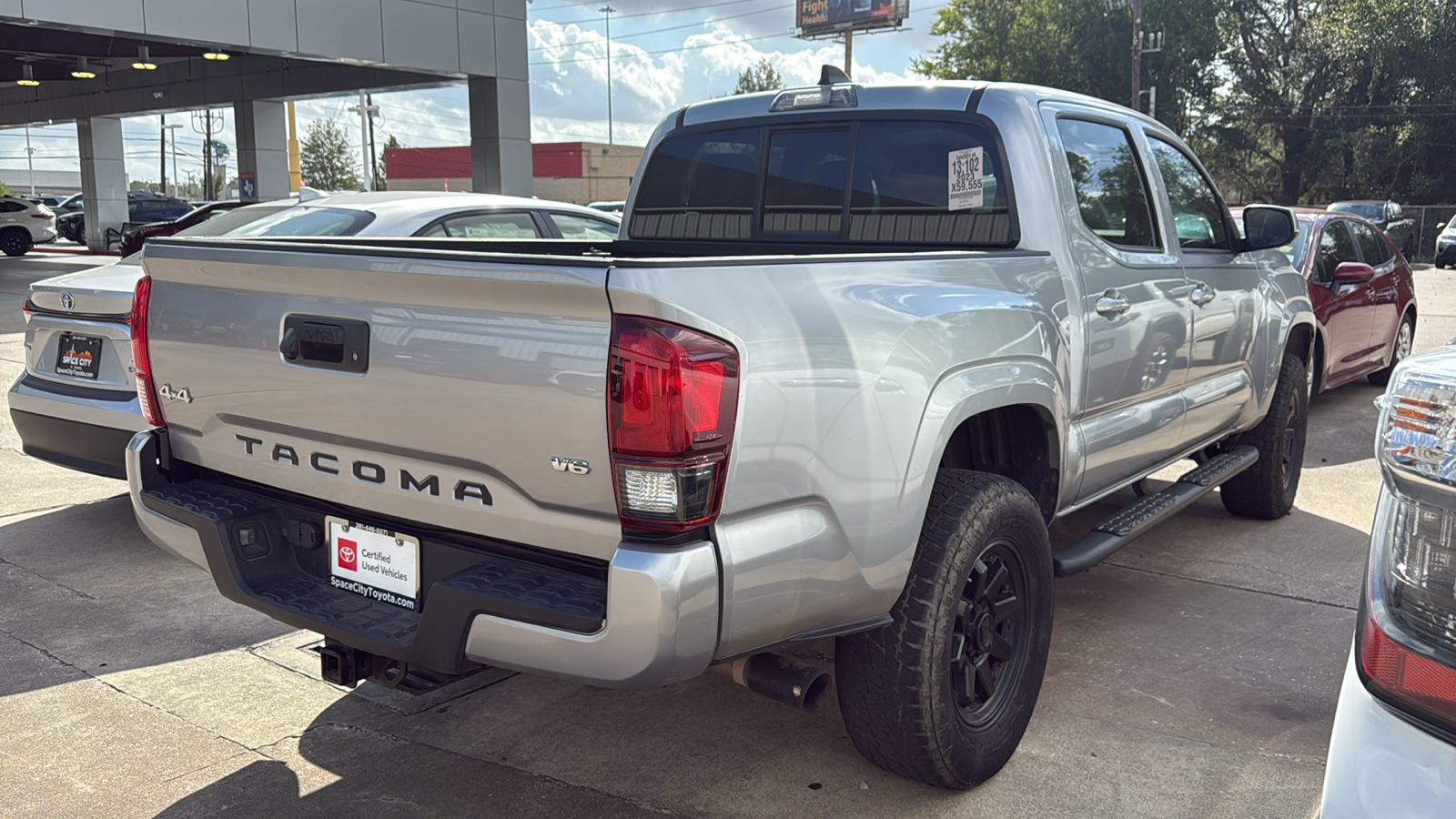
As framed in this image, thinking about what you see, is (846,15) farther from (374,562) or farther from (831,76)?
(374,562)

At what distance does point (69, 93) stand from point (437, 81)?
15017mm

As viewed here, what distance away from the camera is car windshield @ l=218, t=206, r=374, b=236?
21.5ft

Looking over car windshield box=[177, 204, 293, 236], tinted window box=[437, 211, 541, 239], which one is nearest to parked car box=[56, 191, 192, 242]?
car windshield box=[177, 204, 293, 236]

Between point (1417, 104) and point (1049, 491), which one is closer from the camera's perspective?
point (1049, 491)

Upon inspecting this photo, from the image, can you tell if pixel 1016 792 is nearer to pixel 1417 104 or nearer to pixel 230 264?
pixel 230 264

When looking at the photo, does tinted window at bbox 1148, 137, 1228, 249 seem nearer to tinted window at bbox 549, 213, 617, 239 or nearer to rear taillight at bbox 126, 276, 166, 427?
tinted window at bbox 549, 213, 617, 239

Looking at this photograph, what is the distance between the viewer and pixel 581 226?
7578mm

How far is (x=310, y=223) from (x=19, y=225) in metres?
29.0

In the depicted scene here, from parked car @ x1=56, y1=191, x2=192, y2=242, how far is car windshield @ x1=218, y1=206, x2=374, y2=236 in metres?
30.2

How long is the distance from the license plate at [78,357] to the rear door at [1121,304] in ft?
14.0

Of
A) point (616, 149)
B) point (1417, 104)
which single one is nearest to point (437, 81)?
point (1417, 104)

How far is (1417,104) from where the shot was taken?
42.5 meters

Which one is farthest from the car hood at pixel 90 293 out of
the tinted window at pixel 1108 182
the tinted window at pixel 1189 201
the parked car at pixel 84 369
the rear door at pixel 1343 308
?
the rear door at pixel 1343 308

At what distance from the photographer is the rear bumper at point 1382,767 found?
1600 mm
